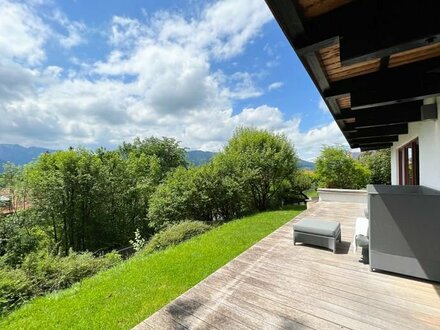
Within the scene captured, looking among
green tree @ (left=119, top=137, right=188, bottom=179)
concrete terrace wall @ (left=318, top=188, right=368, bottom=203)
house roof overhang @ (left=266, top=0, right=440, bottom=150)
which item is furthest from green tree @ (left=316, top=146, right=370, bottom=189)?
green tree @ (left=119, top=137, right=188, bottom=179)

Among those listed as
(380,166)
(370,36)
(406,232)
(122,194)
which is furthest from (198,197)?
(380,166)

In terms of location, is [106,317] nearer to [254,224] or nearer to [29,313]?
[29,313]

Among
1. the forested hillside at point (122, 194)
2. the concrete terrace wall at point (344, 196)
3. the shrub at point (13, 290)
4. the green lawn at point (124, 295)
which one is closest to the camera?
the green lawn at point (124, 295)

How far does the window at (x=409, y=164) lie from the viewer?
6023 mm

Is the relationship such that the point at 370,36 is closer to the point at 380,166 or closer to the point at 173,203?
the point at 173,203

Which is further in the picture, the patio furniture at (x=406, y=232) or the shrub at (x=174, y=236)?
the shrub at (x=174, y=236)

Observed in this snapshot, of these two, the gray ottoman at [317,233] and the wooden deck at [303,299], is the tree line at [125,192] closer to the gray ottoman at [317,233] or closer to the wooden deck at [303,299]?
the gray ottoman at [317,233]

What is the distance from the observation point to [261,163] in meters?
13.3

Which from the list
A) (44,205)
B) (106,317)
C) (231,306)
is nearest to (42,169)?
(44,205)

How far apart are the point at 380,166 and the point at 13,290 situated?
20412 millimetres

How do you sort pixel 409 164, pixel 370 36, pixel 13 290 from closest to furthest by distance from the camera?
pixel 370 36
pixel 13 290
pixel 409 164

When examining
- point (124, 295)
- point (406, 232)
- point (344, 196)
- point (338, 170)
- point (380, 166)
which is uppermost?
point (380, 166)

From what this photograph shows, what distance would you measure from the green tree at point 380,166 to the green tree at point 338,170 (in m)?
3.57

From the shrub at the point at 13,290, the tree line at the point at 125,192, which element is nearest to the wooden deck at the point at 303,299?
the shrub at the point at 13,290
